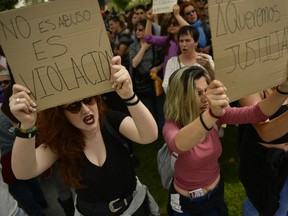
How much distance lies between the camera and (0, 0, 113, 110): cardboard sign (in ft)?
4.15

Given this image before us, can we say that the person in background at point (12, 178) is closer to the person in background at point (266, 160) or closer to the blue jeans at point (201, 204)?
the blue jeans at point (201, 204)

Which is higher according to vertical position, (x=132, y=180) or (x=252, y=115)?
(x=252, y=115)

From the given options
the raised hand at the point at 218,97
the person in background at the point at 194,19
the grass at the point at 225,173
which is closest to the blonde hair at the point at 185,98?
the raised hand at the point at 218,97

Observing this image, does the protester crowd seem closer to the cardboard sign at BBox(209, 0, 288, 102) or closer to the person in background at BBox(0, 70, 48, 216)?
the person in background at BBox(0, 70, 48, 216)

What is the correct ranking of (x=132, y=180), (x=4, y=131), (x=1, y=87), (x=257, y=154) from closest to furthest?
(x=132, y=180), (x=257, y=154), (x=4, y=131), (x=1, y=87)

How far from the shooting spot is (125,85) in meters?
1.40

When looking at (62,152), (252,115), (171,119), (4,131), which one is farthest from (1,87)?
(252,115)

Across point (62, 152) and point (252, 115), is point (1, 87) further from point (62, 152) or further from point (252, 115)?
point (252, 115)

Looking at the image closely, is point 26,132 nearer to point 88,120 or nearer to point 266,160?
point 88,120

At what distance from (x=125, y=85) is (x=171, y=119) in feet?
2.13

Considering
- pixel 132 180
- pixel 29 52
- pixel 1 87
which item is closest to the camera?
pixel 29 52

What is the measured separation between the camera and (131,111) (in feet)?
5.00

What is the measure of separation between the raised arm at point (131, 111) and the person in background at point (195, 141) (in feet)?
0.62

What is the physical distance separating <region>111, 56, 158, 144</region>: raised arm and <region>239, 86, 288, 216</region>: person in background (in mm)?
710
